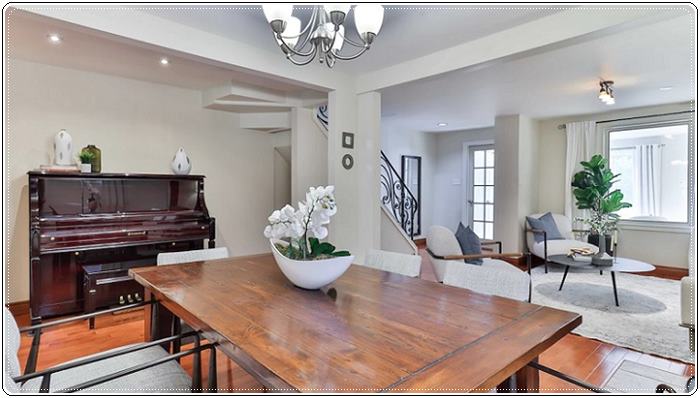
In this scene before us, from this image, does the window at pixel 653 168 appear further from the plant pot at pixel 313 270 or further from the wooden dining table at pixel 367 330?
the plant pot at pixel 313 270

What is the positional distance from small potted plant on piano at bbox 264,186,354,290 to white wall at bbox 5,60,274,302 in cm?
315

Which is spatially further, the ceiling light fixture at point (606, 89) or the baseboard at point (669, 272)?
the baseboard at point (669, 272)

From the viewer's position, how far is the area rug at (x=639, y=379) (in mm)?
2158

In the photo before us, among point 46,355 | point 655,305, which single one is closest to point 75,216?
point 46,355

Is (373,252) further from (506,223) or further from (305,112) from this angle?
(506,223)

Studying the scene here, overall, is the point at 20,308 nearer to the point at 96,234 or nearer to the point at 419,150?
the point at 96,234

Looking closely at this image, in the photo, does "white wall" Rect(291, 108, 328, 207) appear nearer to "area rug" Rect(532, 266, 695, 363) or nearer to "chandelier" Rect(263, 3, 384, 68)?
"chandelier" Rect(263, 3, 384, 68)

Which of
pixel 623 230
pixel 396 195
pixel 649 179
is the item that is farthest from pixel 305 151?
pixel 649 179

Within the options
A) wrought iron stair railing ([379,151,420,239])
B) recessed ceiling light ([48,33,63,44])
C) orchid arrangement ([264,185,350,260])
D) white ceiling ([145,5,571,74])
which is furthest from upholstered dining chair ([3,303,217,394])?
wrought iron stair railing ([379,151,420,239])

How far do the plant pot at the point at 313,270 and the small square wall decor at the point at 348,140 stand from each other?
2.24m

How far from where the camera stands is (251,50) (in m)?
3.01

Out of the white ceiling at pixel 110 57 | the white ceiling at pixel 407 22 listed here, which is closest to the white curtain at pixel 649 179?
the white ceiling at pixel 407 22

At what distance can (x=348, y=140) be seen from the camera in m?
3.81

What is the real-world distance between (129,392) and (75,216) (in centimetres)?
262
